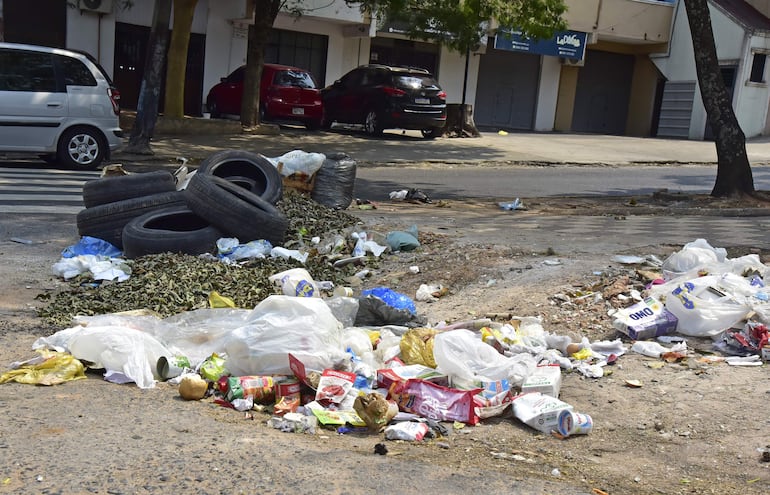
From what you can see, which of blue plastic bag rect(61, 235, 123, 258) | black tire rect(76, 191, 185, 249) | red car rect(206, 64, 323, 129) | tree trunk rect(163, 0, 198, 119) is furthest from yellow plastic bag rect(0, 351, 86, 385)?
red car rect(206, 64, 323, 129)

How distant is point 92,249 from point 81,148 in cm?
642

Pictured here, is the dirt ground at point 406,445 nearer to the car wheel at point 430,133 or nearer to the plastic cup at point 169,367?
the plastic cup at point 169,367

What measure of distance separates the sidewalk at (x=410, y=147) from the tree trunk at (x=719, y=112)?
6.84 metres

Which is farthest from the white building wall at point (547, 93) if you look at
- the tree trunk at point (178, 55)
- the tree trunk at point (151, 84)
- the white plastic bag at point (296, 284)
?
the white plastic bag at point (296, 284)

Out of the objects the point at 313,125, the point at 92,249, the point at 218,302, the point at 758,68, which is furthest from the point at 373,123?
the point at 218,302

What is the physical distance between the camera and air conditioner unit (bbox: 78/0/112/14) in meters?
24.0

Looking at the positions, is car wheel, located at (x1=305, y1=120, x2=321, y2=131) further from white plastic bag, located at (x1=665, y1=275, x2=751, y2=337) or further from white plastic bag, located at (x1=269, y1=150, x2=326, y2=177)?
white plastic bag, located at (x1=665, y1=275, x2=751, y2=337)

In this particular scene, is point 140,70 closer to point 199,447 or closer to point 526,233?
point 526,233

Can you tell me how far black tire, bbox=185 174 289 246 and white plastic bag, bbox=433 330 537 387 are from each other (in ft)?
11.3

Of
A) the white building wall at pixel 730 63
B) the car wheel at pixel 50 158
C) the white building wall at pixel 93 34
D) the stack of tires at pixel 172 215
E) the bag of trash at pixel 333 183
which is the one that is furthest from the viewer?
the white building wall at pixel 730 63

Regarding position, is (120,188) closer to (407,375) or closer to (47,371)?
(47,371)

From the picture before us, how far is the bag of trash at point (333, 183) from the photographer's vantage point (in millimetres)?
10594

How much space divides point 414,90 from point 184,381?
18692 mm

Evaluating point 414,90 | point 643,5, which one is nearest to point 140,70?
point 414,90
